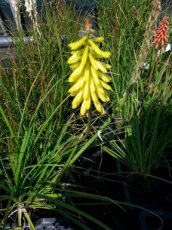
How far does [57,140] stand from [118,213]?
619mm

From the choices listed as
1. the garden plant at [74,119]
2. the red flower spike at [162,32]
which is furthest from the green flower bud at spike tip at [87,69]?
the red flower spike at [162,32]

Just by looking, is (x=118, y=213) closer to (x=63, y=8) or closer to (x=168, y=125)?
(x=168, y=125)

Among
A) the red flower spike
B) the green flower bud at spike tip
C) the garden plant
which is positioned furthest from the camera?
the red flower spike

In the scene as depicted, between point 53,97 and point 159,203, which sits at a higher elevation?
point 53,97

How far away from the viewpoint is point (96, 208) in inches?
79.0

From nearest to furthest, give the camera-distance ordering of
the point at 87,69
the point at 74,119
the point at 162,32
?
the point at 87,69
the point at 162,32
the point at 74,119

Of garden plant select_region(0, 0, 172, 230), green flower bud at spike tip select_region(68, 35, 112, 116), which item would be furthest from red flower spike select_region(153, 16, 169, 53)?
green flower bud at spike tip select_region(68, 35, 112, 116)

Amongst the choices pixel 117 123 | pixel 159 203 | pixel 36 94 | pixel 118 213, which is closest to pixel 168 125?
pixel 117 123

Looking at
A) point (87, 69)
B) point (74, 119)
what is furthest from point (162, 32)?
point (74, 119)

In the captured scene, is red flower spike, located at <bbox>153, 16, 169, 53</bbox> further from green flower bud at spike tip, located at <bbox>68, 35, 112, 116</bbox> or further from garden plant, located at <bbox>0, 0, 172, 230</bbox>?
green flower bud at spike tip, located at <bbox>68, 35, 112, 116</bbox>

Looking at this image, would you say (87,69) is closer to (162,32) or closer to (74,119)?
(162,32)

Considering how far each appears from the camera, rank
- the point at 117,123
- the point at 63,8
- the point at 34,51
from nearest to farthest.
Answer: the point at 117,123 < the point at 34,51 < the point at 63,8

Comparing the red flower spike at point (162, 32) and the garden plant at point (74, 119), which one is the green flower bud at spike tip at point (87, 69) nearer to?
the garden plant at point (74, 119)

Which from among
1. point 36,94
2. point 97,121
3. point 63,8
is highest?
point 63,8
